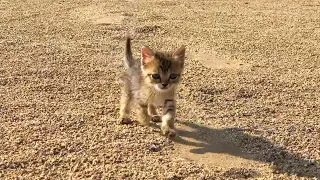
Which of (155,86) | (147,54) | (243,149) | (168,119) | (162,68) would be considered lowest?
(243,149)

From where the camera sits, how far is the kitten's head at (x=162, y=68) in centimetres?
472

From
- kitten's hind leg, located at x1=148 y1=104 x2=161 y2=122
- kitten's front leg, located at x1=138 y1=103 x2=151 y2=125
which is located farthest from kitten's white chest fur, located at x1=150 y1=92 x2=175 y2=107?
kitten's hind leg, located at x1=148 y1=104 x2=161 y2=122

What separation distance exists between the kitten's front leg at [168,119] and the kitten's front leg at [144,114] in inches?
8.5

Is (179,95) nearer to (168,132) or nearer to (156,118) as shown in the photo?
(156,118)

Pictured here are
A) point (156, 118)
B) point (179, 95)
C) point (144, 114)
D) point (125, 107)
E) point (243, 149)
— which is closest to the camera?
point (243, 149)

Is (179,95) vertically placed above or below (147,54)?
below

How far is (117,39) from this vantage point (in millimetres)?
→ 7465

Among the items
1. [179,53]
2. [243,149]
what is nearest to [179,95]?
[179,53]

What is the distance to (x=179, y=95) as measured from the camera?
224 inches

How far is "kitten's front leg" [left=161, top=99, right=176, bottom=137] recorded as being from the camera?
472 cm

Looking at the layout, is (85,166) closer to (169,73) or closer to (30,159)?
(30,159)

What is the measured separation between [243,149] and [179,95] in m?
1.30

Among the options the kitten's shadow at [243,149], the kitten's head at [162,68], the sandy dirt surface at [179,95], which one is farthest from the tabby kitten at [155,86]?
the kitten's shadow at [243,149]

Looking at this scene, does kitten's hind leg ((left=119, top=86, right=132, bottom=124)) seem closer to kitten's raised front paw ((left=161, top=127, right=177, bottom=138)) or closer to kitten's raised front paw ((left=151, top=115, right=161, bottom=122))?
kitten's raised front paw ((left=151, top=115, right=161, bottom=122))
